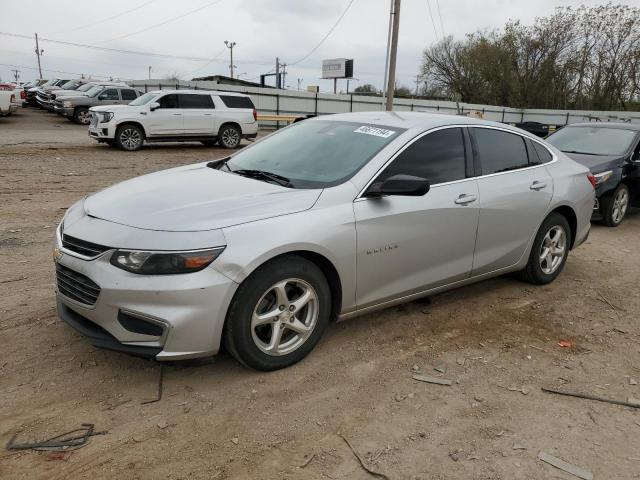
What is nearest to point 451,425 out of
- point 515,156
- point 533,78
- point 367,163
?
point 367,163

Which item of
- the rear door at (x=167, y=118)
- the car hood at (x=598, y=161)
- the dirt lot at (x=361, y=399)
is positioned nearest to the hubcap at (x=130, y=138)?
the rear door at (x=167, y=118)

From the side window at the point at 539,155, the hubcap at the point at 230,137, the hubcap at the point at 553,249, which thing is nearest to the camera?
the side window at the point at 539,155

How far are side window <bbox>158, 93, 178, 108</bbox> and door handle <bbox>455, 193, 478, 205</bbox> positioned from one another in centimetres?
1361

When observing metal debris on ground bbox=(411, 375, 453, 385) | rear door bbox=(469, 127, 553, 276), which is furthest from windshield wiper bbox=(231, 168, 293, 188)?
rear door bbox=(469, 127, 553, 276)

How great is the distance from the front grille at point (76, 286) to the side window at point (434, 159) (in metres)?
1.96

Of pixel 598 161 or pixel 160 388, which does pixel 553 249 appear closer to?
pixel 598 161

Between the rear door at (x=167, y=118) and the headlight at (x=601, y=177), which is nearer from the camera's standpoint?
the headlight at (x=601, y=177)

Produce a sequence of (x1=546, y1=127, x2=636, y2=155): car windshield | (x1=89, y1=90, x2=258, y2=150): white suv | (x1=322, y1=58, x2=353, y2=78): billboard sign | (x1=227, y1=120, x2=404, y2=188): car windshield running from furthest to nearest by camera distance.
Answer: (x1=322, y1=58, x2=353, y2=78): billboard sign < (x1=89, y1=90, x2=258, y2=150): white suv < (x1=546, y1=127, x2=636, y2=155): car windshield < (x1=227, y1=120, x2=404, y2=188): car windshield

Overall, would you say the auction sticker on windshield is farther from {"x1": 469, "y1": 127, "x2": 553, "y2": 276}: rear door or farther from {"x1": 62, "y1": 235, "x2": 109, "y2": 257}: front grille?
{"x1": 62, "y1": 235, "x2": 109, "y2": 257}: front grille

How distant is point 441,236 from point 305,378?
1.52m

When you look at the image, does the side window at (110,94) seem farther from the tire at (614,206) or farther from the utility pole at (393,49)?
the tire at (614,206)

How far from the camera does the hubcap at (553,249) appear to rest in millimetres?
5179

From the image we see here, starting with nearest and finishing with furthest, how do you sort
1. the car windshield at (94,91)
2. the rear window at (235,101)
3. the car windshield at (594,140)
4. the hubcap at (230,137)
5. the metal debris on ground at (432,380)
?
the metal debris on ground at (432,380) < the car windshield at (594,140) < the rear window at (235,101) < the hubcap at (230,137) < the car windshield at (94,91)

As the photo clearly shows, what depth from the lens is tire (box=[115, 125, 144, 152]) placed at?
15.4 m
